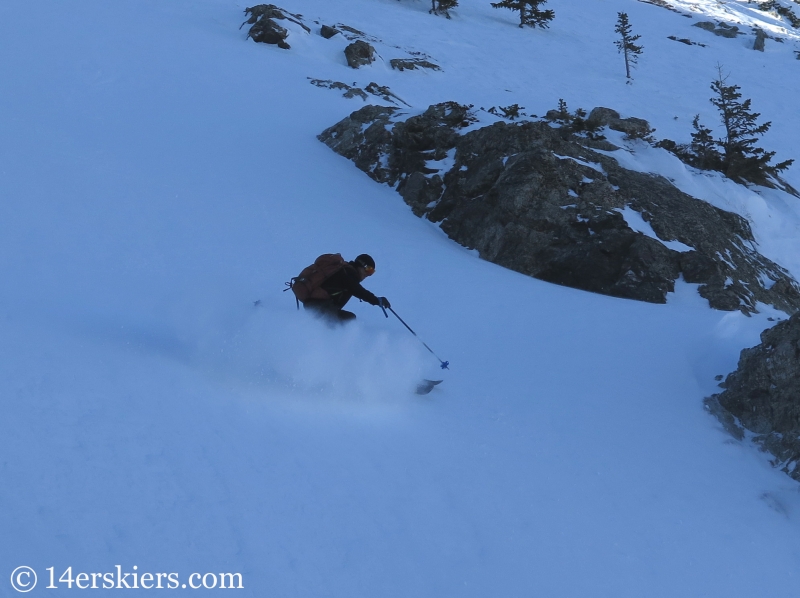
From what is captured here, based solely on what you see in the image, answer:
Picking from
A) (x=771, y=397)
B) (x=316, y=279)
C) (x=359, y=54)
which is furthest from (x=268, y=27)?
(x=771, y=397)

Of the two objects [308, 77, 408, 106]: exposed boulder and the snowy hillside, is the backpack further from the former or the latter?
[308, 77, 408, 106]: exposed boulder

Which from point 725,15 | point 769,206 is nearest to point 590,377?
point 769,206

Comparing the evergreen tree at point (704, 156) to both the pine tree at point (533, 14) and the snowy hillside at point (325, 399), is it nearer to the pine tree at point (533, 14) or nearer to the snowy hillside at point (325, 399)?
the snowy hillside at point (325, 399)

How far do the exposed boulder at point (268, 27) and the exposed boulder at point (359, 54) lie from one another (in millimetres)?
2470

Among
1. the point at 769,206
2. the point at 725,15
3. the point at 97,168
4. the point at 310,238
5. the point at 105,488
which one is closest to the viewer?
the point at 105,488

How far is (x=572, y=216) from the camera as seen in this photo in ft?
41.3

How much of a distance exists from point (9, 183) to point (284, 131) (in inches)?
299

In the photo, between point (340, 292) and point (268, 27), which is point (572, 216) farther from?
point (268, 27)

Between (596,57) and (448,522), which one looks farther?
(596,57)

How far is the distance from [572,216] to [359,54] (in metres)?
16.9

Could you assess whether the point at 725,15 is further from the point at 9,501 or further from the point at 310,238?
the point at 9,501

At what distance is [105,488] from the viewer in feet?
15.6

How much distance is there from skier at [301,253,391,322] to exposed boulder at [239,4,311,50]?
21.2m

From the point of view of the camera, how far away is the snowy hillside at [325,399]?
4.72 m
